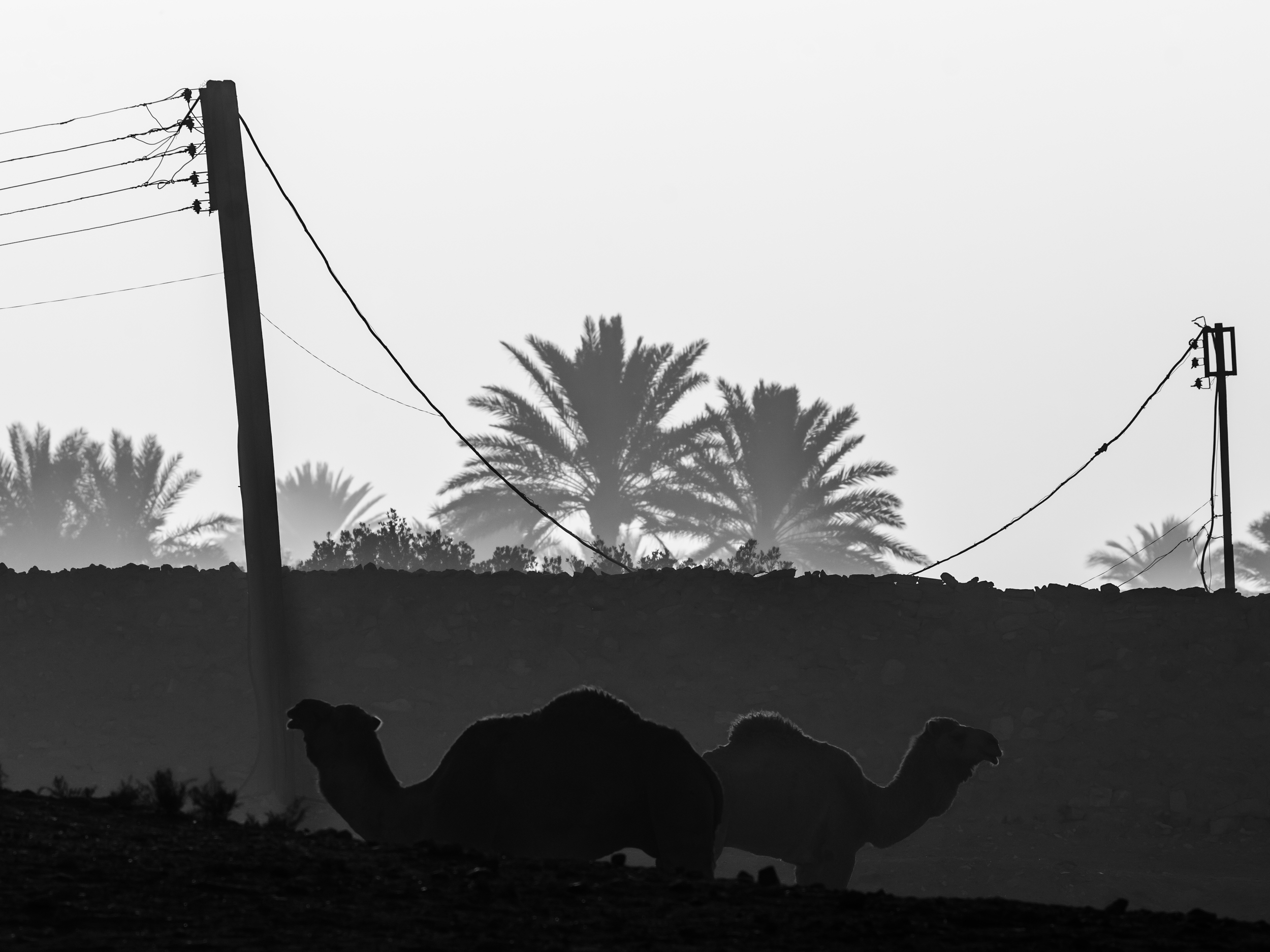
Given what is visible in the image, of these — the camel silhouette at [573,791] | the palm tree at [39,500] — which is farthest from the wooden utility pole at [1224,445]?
the palm tree at [39,500]

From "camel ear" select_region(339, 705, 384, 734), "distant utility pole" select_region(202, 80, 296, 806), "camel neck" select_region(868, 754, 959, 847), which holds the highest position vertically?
"distant utility pole" select_region(202, 80, 296, 806)

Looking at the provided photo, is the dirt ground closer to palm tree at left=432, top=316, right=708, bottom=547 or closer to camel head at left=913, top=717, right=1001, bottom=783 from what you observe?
camel head at left=913, top=717, right=1001, bottom=783

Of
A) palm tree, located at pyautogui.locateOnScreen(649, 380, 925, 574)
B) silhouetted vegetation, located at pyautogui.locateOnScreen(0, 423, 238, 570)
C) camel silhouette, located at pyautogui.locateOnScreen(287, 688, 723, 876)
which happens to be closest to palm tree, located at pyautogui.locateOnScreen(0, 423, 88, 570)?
silhouetted vegetation, located at pyautogui.locateOnScreen(0, 423, 238, 570)

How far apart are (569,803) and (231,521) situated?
3632cm

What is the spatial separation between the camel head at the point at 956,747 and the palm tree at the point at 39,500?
106 feet

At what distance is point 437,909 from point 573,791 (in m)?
2.16

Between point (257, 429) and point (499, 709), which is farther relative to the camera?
point (499, 709)

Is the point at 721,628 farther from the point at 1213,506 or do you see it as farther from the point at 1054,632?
the point at 1213,506

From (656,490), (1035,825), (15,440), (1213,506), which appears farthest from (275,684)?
(15,440)

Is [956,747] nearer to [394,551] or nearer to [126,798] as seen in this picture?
[126,798]

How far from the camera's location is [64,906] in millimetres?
5672

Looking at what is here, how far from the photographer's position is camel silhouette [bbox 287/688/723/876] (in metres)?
8.05

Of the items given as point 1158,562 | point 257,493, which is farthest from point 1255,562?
point 257,493

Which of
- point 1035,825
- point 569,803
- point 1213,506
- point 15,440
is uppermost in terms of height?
point 15,440
